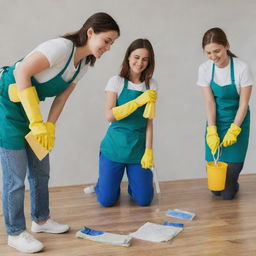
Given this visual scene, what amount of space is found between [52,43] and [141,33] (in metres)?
1.16

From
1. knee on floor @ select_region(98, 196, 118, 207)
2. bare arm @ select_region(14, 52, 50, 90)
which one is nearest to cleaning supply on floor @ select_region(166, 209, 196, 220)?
knee on floor @ select_region(98, 196, 118, 207)

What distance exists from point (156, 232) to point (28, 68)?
883mm

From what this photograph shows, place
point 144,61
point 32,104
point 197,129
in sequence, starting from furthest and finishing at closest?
point 197,129 → point 144,61 → point 32,104

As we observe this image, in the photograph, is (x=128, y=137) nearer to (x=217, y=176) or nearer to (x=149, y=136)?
(x=149, y=136)

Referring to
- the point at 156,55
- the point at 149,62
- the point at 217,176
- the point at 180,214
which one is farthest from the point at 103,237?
the point at 156,55

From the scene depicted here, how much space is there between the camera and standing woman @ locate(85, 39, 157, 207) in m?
2.25

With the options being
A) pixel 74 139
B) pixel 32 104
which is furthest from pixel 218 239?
pixel 74 139

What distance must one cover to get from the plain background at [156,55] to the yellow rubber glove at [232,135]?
541 mm

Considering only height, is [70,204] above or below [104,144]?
below

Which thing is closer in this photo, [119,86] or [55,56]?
[55,56]

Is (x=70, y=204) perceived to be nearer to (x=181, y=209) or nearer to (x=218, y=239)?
(x=181, y=209)

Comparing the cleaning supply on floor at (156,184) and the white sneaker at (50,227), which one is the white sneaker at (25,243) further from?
the cleaning supply on floor at (156,184)

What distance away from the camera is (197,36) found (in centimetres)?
274

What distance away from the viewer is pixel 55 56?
5.13 feet
